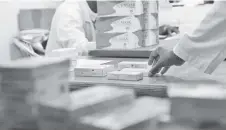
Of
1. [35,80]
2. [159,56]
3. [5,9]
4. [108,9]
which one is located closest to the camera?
[35,80]

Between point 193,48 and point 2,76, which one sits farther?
point 193,48

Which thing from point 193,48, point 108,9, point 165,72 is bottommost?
point 165,72

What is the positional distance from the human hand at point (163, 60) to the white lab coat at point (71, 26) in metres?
1.11

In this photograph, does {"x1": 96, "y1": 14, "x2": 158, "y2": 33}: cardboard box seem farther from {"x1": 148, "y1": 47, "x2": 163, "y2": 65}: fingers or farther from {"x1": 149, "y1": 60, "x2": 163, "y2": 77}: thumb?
{"x1": 149, "y1": 60, "x2": 163, "y2": 77}: thumb

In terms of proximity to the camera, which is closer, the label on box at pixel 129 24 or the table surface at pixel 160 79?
the table surface at pixel 160 79

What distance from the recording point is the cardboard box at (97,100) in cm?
59

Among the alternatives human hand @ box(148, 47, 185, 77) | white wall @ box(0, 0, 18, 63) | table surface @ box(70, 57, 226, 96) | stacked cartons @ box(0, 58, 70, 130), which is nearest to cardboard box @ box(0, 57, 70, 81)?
stacked cartons @ box(0, 58, 70, 130)

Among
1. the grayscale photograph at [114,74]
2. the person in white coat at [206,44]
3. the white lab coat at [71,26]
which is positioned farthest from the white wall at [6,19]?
the white lab coat at [71,26]

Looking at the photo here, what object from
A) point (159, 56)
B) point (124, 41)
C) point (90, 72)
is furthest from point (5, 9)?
point (124, 41)

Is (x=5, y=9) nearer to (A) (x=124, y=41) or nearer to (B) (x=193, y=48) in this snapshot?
(B) (x=193, y=48)

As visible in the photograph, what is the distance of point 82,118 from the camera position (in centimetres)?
58

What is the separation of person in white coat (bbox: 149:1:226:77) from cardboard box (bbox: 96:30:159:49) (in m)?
0.65

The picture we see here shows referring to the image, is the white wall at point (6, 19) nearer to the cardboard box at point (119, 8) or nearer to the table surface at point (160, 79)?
the table surface at point (160, 79)

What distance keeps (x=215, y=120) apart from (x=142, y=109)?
131 mm
